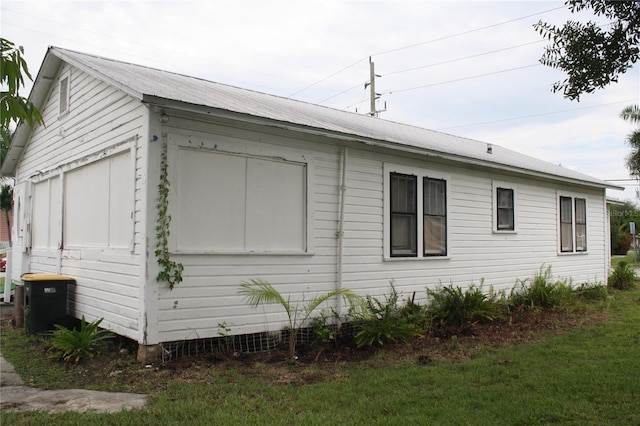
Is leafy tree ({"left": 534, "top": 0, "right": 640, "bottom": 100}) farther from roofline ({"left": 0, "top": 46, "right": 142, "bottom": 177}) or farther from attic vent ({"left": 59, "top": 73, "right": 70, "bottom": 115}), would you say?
attic vent ({"left": 59, "top": 73, "right": 70, "bottom": 115})

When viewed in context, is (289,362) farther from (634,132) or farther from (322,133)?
(634,132)

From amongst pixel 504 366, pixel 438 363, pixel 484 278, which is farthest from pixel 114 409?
pixel 484 278

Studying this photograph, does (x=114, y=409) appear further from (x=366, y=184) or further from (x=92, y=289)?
(x=366, y=184)

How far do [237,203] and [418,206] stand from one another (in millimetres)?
3777

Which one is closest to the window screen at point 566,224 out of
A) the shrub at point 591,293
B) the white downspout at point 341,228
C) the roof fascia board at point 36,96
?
the shrub at point 591,293

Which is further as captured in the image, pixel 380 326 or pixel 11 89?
pixel 380 326

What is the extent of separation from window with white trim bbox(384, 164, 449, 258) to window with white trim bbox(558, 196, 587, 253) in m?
5.19

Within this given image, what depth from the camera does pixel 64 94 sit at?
964 cm

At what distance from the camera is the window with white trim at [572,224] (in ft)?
45.9

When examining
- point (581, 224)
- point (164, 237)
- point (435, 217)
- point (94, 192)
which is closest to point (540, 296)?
point (435, 217)

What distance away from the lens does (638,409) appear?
4926 millimetres

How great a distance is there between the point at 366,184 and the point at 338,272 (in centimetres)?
155

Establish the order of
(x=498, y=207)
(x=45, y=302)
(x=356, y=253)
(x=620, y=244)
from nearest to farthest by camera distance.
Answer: (x=45, y=302)
(x=356, y=253)
(x=498, y=207)
(x=620, y=244)

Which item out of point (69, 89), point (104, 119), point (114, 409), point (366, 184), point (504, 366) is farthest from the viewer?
point (69, 89)
